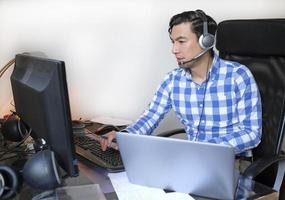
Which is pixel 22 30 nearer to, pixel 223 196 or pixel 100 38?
pixel 100 38

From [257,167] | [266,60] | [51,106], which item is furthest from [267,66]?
[51,106]

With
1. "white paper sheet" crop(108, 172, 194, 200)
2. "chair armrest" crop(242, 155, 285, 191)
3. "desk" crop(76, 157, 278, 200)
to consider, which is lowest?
"chair armrest" crop(242, 155, 285, 191)

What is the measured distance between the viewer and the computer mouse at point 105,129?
162 cm

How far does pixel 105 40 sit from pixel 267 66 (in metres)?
0.86

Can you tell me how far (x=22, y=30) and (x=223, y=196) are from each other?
1.32 meters

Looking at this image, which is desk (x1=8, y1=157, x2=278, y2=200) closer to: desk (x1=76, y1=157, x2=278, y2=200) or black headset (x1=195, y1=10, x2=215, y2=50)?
desk (x1=76, y1=157, x2=278, y2=200)

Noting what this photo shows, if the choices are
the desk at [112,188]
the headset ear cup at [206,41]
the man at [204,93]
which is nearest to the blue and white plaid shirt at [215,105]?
the man at [204,93]

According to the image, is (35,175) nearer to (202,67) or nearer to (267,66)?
(202,67)

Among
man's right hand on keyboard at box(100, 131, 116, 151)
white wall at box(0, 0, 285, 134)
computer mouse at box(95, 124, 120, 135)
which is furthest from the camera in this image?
white wall at box(0, 0, 285, 134)

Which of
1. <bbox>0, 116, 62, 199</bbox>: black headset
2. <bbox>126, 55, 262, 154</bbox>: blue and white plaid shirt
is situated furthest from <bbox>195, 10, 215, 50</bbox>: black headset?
<bbox>0, 116, 62, 199</bbox>: black headset

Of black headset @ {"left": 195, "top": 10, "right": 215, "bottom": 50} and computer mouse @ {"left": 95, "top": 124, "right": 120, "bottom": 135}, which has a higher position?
black headset @ {"left": 195, "top": 10, "right": 215, "bottom": 50}

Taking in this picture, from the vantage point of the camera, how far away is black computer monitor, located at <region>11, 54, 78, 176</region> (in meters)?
0.84

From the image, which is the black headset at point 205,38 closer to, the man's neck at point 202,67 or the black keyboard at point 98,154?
the man's neck at point 202,67

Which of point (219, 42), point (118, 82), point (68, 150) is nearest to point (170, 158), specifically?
point (68, 150)
